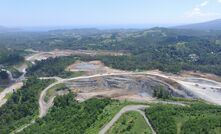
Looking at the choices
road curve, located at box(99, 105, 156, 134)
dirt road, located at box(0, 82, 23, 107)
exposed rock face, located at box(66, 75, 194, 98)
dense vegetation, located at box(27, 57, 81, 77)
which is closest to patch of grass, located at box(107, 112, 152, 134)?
road curve, located at box(99, 105, 156, 134)

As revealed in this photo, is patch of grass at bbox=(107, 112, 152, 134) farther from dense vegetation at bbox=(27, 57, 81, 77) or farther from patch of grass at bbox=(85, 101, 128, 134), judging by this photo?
dense vegetation at bbox=(27, 57, 81, 77)

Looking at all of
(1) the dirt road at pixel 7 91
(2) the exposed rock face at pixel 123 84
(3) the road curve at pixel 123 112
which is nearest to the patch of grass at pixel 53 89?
(2) the exposed rock face at pixel 123 84

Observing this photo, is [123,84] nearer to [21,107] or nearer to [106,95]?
[106,95]

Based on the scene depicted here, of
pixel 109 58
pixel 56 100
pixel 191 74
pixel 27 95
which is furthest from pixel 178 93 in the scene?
pixel 109 58

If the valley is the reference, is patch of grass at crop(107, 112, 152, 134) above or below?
above

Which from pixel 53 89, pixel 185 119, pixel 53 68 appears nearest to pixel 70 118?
pixel 185 119

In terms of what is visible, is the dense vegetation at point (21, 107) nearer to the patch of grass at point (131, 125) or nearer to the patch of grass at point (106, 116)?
the patch of grass at point (106, 116)
